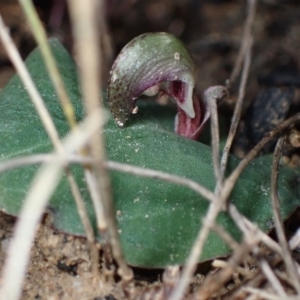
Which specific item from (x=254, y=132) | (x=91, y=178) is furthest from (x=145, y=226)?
(x=254, y=132)

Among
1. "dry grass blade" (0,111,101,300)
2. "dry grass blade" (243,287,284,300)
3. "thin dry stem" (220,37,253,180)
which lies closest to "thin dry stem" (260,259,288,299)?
"dry grass blade" (243,287,284,300)

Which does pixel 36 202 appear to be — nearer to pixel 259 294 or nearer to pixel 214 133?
pixel 259 294

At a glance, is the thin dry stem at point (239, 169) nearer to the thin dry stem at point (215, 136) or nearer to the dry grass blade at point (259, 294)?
the thin dry stem at point (215, 136)

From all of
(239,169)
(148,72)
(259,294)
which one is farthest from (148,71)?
(259,294)

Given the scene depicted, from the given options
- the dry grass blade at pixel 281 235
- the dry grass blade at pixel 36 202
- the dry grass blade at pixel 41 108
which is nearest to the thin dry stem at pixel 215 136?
the dry grass blade at pixel 281 235

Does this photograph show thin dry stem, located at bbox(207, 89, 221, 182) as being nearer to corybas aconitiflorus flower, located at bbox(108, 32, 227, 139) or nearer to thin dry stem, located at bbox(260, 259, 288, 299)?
corybas aconitiflorus flower, located at bbox(108, 32, 227, 139)

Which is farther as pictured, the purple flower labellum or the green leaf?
the purple flower labellum

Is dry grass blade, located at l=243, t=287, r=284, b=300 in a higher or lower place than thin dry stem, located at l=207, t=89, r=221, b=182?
lower
